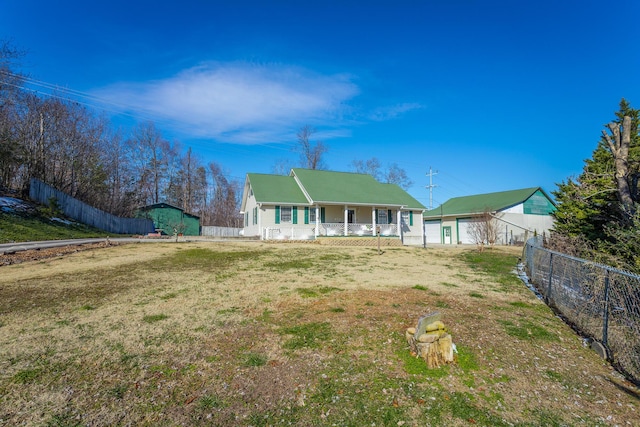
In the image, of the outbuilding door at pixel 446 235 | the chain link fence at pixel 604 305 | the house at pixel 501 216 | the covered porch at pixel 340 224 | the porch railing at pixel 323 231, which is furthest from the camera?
the outbuilding door at pixel 446 235

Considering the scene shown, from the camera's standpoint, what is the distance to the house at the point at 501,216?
88.7ft

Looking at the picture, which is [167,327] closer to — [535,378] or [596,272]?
[535,378]

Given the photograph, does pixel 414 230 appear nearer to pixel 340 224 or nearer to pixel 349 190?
pixel 349 190

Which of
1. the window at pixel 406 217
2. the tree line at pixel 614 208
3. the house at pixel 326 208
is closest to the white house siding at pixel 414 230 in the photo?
the house at pixel 326 208

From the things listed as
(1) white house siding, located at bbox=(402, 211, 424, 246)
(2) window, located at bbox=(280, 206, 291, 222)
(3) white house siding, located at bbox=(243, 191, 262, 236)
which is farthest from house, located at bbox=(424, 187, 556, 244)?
(3) white house siding, located at bbox=(243, 191, 262, 236)

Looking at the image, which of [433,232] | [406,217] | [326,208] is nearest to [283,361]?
[326,208]

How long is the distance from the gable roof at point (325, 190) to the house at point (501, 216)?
547cm

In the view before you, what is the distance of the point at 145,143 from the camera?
4038cm

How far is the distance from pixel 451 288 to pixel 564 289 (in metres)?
2.37

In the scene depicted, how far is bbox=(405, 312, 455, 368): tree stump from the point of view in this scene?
13.0 feet

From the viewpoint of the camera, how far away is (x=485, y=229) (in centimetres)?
2478

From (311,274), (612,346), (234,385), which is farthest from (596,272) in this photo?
(311,274)

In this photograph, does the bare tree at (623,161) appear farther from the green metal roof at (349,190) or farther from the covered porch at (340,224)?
the green metal roof at (349,190)

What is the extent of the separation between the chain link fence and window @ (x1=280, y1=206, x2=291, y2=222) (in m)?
17.8
